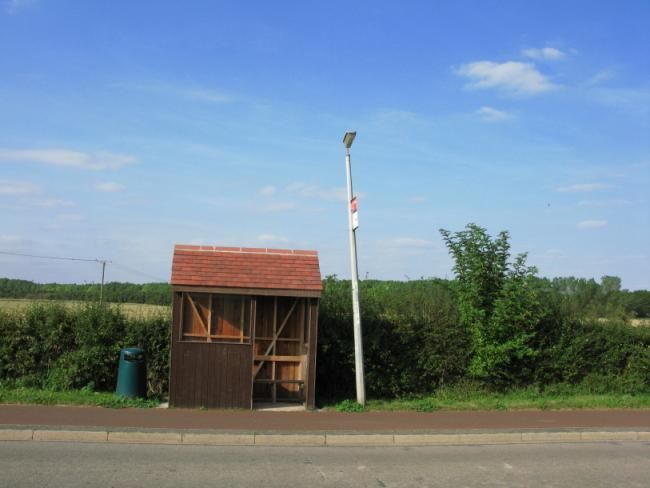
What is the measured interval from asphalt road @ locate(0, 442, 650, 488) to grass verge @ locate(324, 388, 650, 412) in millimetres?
2878

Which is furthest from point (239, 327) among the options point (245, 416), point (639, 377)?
point (639, 377)

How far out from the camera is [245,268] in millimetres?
13094

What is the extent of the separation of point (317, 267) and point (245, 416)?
3.24 metres

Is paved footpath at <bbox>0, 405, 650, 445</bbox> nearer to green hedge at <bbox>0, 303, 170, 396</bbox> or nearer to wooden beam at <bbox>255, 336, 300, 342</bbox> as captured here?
green hedge at <bbox>0, 303, 170, 396</bbox>

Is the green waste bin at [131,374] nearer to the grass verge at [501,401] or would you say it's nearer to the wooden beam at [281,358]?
the wooden beam at [281,358]

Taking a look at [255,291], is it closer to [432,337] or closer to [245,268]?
[245,268]

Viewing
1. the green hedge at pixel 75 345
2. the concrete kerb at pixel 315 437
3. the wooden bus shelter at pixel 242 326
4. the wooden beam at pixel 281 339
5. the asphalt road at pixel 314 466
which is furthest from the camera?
the wooden beam at pixel 281 339

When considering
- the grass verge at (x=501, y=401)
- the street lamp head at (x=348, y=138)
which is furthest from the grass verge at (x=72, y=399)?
the street lamp head at (x=348, y=138)

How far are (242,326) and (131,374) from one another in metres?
2.35

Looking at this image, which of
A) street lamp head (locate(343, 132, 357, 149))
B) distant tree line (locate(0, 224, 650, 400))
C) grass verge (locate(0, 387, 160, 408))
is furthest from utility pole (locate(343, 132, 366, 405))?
grass verge (locate(0, 387, 160, 408))

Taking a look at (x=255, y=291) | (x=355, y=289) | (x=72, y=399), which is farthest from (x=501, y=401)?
(x=72, y=399)

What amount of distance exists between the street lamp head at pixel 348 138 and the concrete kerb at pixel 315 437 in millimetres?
5877

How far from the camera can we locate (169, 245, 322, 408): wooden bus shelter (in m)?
12.6

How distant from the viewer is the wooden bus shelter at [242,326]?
41.2 feet
